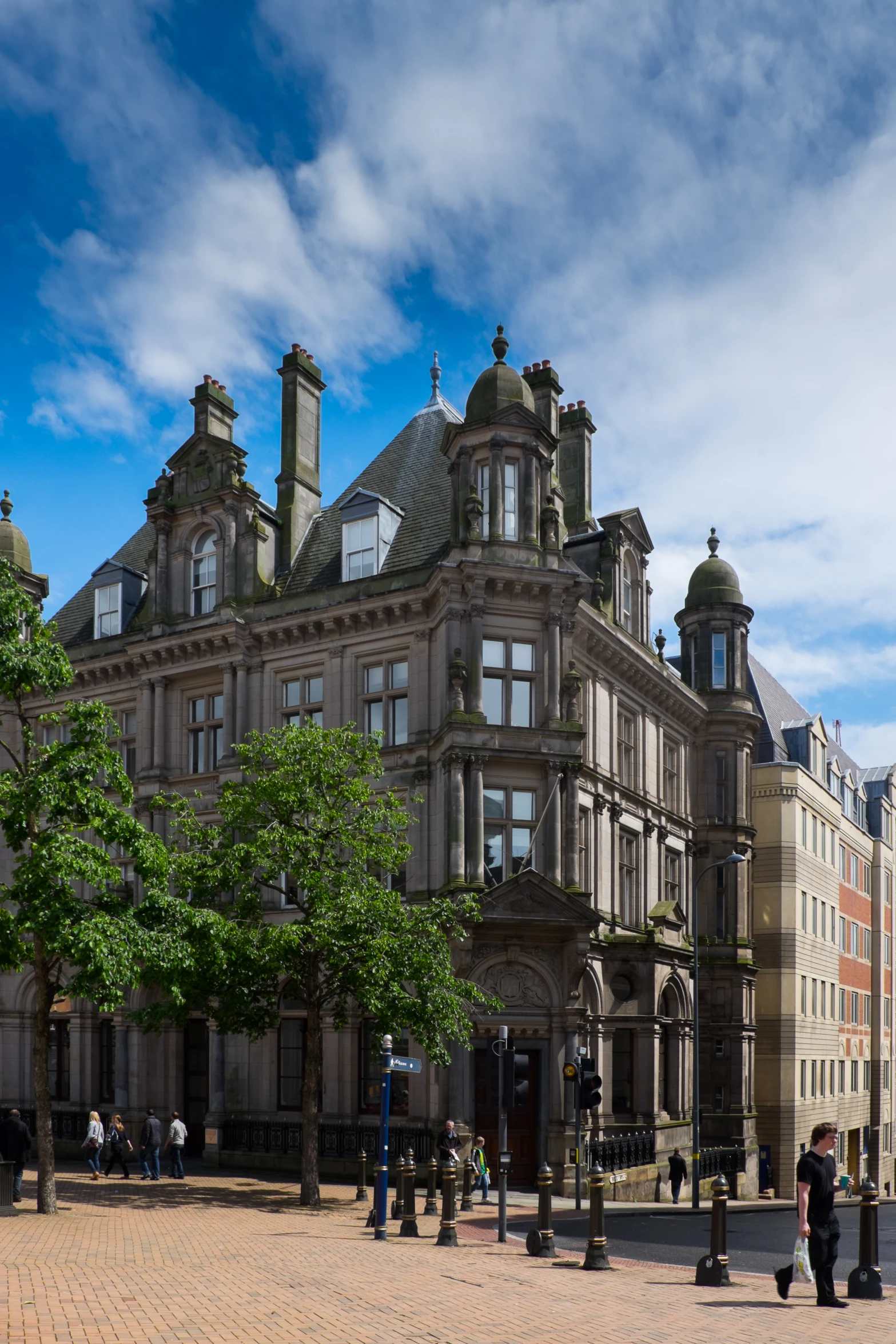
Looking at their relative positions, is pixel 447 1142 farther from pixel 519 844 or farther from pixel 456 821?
pixel 519 844

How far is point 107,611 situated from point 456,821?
52.9 feet

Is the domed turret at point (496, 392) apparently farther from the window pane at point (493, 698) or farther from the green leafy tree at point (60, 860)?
the green leafy tree at point (60, 860)

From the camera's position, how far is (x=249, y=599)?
126 ft

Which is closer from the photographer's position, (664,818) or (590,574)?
(590,574)

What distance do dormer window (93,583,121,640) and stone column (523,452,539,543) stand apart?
14651mm

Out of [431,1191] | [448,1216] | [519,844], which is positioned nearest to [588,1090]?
[431,1191]

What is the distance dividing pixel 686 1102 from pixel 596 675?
13.2 m

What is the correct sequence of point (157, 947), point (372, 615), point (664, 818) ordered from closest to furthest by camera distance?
point (157, 947) → point (372, 615) → point (664, 818)

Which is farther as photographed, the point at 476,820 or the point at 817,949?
the point at 817,949

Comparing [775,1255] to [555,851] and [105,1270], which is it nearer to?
[105,1270]

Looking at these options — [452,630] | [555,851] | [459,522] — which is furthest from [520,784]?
[459,522]

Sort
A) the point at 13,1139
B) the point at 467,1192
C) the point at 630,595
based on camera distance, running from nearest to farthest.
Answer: the point at 13,1139
the point at 467,1192
the point at 630,595

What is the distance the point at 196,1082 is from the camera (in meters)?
37.9

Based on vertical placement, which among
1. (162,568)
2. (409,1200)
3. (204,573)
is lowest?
(409,1200)
